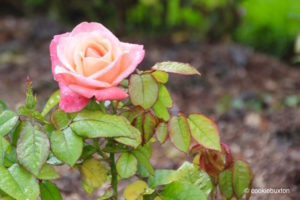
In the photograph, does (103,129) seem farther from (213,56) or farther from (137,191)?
(213,56)

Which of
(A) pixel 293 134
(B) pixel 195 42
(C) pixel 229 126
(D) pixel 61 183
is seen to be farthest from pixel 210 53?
(D) pixel 61 183

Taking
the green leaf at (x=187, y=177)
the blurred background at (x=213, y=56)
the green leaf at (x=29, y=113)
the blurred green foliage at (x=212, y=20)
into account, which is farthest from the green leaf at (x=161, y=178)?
the blurred green foliage at (x=212, y=20)

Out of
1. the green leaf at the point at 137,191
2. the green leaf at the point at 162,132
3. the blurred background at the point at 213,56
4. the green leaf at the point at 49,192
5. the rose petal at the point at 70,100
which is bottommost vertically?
the blurred background at the point at 213,56

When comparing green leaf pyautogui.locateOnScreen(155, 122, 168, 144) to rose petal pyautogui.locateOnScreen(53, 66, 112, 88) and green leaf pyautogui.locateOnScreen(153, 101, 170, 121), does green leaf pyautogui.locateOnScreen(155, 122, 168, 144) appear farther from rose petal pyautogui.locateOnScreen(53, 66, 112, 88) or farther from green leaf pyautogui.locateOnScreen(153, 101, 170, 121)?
rose petal pyautogui.locateOnScreen(53, 66, 112, 88)

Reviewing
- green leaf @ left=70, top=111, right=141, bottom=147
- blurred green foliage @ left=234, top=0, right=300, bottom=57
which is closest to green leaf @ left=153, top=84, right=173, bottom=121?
green leaf @ left=70, top=111, right=141, bottom=147

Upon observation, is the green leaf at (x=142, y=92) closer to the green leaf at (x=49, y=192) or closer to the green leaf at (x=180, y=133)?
the green leaf at (x=180, y=133)
